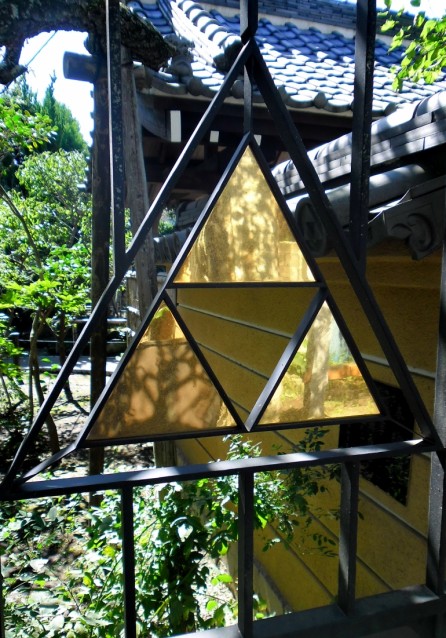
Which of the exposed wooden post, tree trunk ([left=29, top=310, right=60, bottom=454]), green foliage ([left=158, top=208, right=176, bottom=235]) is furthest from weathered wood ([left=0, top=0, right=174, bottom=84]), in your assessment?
tree trunk ([left=29, top=310, right=60, bottom=454])

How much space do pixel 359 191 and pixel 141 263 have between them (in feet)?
6.47

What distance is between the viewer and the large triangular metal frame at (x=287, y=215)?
0.92 meters

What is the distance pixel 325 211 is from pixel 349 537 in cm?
82

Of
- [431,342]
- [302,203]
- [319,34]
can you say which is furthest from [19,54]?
[319,34]

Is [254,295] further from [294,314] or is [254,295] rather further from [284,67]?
[284,67]

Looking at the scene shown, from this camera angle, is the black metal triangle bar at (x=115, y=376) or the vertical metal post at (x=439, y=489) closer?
the black metal triangle bar at (x=115, y=376)

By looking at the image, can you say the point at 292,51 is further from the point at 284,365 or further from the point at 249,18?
the point at 284,365

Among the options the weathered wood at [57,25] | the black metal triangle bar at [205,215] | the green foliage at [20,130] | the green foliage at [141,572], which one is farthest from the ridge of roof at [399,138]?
the green foliage at [20,130]

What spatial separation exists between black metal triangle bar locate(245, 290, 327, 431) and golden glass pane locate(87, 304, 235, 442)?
61 mm

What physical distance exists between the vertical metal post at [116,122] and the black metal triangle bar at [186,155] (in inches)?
2.1

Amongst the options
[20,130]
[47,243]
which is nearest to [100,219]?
[20,130]

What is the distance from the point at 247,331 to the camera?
4.24 meters

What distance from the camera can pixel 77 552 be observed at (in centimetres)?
438

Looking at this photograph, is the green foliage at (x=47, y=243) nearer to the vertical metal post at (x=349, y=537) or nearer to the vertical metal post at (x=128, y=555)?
the vertical metal post at (x=128, y=555)
